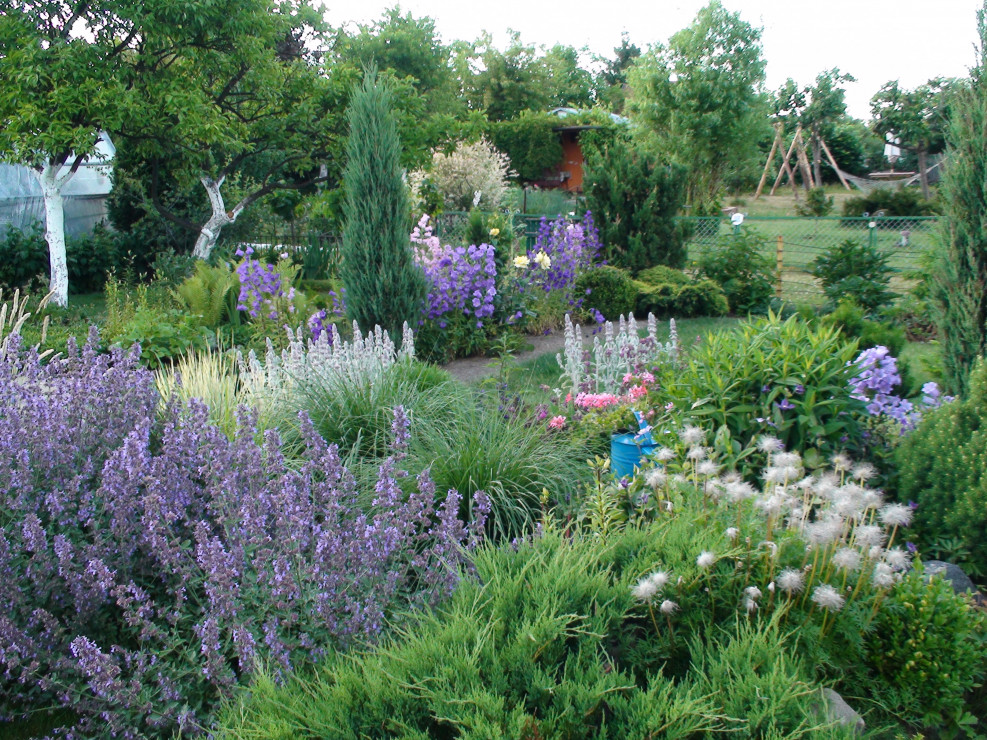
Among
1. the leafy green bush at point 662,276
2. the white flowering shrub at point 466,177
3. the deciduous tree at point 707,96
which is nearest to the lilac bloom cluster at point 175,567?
the leafy green bush at point 662,276

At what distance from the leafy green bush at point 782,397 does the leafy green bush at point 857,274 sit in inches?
248

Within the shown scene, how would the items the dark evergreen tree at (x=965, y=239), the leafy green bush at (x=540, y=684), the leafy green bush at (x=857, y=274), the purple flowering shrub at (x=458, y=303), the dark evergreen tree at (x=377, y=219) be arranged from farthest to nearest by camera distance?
1. the leafy green bush at (x=857, y=274)
2. the purple flowering shrub at (x=458, y=303)
3. the dark evergreen tree at (x=377, y=219)
4. the dark evergreen tree at (x=965, y=239)
5. the leafy green bush at (x=540, y=684)

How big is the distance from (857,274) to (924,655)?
347 inches

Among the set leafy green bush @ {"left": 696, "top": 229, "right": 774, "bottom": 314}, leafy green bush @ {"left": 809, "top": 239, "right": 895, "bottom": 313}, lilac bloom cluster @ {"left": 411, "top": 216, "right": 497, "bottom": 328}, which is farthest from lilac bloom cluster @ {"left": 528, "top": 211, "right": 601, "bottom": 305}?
leafy green bush @ {"left": 809, "top": 239, "right": 895, "bottom": 313}

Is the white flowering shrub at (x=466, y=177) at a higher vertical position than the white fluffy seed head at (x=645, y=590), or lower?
higher

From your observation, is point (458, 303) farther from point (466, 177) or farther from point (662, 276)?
point (466, 177)

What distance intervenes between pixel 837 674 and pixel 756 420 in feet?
5.13

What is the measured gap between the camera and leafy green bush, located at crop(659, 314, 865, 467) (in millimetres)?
3527

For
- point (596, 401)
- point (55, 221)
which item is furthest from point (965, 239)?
point (55, 221)

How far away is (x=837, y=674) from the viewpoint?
2154 mm

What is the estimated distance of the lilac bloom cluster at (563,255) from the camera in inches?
409

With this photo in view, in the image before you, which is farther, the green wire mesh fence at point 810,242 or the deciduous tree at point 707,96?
the deciduous tree at point 707,96

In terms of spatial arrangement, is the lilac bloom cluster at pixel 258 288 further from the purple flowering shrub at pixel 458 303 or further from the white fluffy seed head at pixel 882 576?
the white fluffy seed head at pixel 882 576

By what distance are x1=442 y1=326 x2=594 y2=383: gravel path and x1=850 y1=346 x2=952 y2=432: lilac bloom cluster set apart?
12.1 feet
